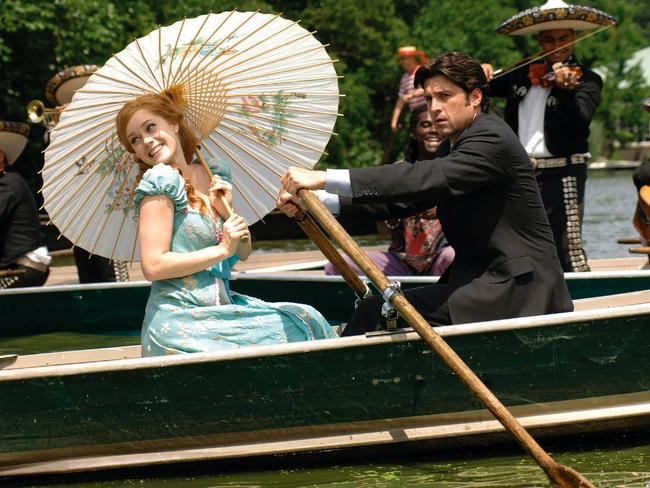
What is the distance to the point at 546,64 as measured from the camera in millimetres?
7520

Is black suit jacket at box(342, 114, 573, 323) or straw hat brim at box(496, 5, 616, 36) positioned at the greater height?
straw hat brim at box(496, 5, 616, 36)

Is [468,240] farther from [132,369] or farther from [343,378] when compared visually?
[132,369]

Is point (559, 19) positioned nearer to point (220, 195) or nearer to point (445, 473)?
point (220, 195)

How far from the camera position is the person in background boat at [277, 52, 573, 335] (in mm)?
4359

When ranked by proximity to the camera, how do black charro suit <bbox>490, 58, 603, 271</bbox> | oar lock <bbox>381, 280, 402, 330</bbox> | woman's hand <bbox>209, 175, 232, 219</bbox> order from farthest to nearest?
black charro suit <bbox>490, 58, 603, 271</bbox> → woman's hand <bbox>209, 175, 232, 219</bbox> → oar lock <bbox>381, 280, 402, 330</bbox>

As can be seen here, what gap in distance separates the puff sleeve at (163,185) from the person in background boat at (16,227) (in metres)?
4.33

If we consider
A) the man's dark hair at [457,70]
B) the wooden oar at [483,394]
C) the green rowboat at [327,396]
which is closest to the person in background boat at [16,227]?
the green rowboat at [327,396]

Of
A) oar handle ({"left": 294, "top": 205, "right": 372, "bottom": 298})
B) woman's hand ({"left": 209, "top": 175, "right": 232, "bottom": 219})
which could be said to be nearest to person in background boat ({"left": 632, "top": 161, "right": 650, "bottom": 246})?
oar handle ({"left": 294, "top": 205, "right": 372, "bottom": 298})

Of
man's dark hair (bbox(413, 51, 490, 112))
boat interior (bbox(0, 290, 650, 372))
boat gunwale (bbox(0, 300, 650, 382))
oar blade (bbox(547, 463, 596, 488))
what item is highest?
man's dark hair (bbox(413, 51, 490, 112))

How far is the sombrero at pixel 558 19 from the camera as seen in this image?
7320 mm

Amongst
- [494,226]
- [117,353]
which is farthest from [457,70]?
[117,353]

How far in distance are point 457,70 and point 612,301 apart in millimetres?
1604

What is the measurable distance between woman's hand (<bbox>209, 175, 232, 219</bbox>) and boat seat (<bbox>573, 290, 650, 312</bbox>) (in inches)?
66.8

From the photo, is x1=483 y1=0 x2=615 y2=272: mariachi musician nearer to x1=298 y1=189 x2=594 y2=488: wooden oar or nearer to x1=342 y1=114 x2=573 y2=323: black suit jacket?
x1=342 y1=114 x2=573 y2=323: black suit jacket
